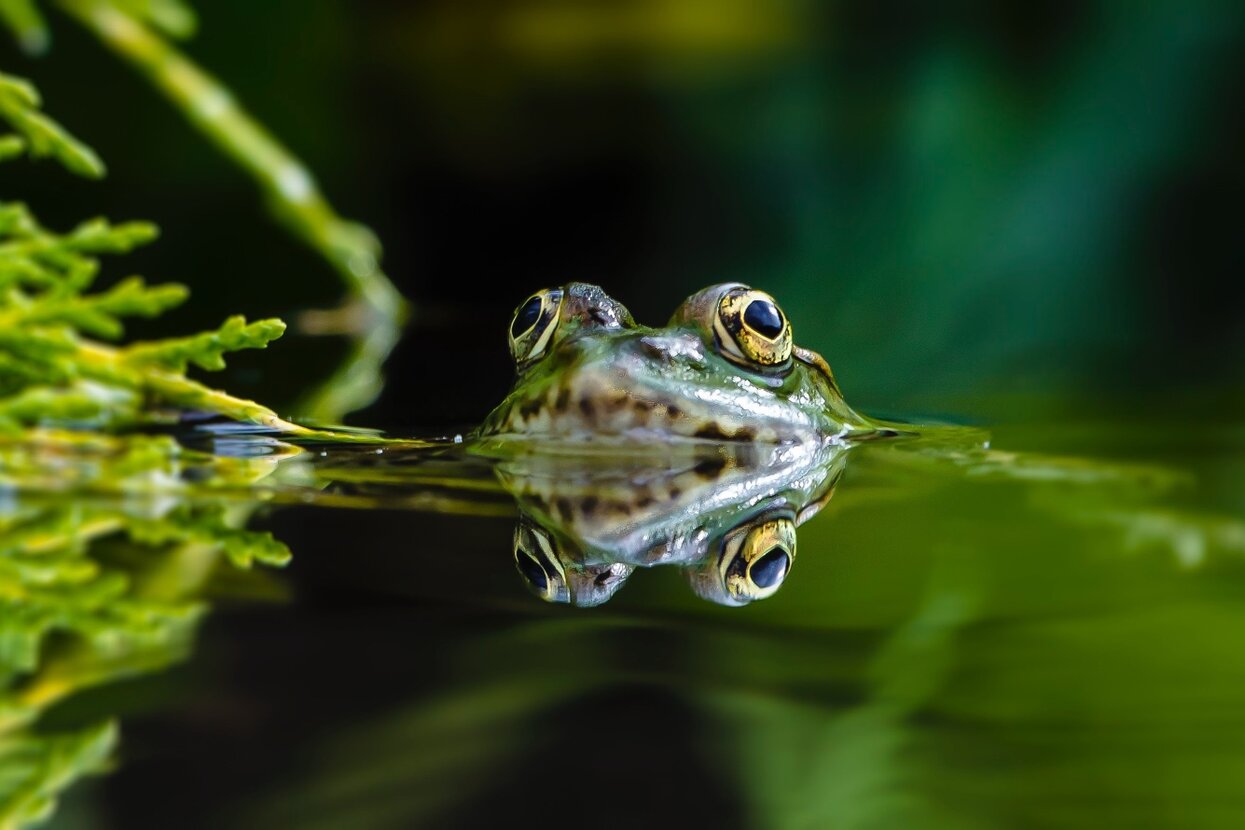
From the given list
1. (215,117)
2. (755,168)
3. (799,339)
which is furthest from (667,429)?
(755,168)

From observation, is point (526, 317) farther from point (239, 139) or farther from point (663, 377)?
point (239, 139)

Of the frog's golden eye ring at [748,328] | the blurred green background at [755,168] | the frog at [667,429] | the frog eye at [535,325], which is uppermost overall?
the blurred green background at [755,168]

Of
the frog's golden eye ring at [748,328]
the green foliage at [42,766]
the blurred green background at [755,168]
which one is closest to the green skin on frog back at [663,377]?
the frog's golden eye ring at [748,328]

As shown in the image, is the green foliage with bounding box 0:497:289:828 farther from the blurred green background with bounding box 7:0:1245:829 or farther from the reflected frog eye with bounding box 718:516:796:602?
the reflected frog eye with bounding box 718:516:796:602

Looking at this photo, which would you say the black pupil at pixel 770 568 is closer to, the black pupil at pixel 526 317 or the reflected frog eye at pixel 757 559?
the reflected frog eye at pixel 757 559

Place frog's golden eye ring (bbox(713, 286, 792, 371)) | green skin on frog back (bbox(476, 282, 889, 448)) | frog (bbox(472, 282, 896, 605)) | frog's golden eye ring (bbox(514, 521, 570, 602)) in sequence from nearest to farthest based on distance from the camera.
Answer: frog's golden eye ring (bbox(514, 521, 570, 602)) → frog (bbox(472, 282, 896, 605)) → green skin on frog back (bbox(476, 282, 889, 448)) → frog's golden eye ring (bbox(713, 286, 792, 371))

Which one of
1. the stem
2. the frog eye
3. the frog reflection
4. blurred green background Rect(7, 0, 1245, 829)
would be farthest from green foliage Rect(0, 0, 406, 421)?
the frog reflection
